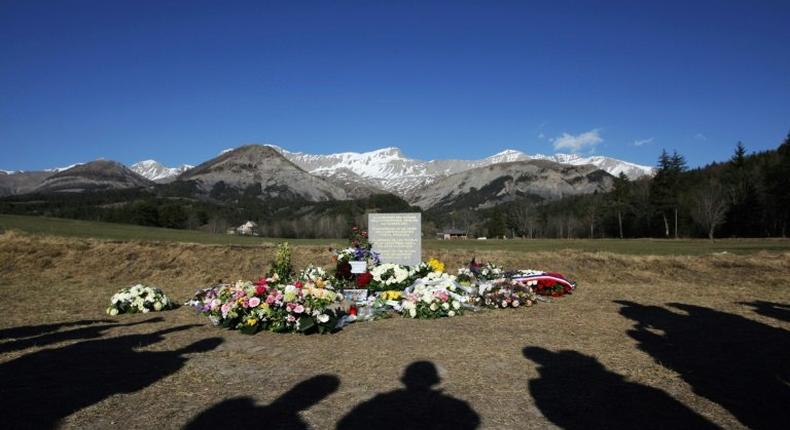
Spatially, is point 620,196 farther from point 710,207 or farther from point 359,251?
point 359,251

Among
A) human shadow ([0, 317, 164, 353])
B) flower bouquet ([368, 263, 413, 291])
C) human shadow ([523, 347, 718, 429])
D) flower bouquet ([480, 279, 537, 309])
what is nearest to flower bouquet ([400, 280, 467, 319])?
flower bouquet ([480, 279, 537, 309])

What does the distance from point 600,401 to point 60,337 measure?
9604 millimetres

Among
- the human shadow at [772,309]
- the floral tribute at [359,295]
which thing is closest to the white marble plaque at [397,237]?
the floral tribute at [359,295]

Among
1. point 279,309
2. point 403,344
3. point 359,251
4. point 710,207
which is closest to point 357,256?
point 359,251

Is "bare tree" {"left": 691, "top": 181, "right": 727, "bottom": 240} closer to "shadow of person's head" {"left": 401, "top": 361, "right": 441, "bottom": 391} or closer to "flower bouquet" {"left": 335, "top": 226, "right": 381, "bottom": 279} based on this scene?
"flower bouquet" {"left": 335, "top": 226, "right": 381, "bottom": 279}

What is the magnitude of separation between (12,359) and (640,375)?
9.54m

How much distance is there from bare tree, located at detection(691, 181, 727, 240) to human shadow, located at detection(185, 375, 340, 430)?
7641cm

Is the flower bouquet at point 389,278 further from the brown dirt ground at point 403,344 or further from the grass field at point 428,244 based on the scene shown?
the grass field at point 428,244

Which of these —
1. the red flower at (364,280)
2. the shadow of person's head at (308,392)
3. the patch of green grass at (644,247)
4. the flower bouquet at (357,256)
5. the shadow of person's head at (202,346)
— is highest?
the flower bouquet at (357,256)

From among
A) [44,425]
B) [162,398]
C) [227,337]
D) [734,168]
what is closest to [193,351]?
[227,337]

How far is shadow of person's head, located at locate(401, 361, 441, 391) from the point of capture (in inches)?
271

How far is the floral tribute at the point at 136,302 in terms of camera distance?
12.8m

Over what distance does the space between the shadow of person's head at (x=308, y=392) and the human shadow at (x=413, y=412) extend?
0.62 metres

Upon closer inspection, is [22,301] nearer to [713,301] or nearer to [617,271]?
[713,301]
